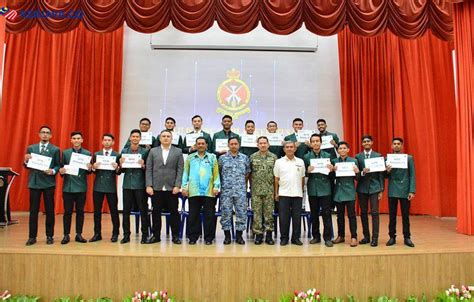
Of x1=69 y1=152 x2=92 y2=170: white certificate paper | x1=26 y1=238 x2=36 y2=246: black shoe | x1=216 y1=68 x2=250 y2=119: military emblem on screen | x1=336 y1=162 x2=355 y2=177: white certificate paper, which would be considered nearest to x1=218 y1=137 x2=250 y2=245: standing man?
x1=336 y1=162 x2=355 y2=177: white certificate paper

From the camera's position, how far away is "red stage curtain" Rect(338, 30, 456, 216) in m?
7.80

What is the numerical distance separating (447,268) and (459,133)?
2.51 m

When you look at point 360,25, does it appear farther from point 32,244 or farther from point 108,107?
point 32,244

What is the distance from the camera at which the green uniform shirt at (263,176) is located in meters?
4.87

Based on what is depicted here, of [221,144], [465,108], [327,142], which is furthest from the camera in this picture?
[465,108]

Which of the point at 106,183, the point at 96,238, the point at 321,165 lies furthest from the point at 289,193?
the point at 96,238

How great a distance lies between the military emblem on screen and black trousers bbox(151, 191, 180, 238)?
11.5 feet

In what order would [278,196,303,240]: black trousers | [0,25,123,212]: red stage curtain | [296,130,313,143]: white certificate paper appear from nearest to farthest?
[278,196,303,240]: black trousers → [296,130,313,143]: white certificate paper → [0,25,123,212]: red stage curtain

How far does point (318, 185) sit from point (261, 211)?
0.81 m

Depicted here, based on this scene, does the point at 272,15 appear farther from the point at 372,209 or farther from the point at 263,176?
the point at 372,209

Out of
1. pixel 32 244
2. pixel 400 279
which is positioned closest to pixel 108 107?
pixel 32 244

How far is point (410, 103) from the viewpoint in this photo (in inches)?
314

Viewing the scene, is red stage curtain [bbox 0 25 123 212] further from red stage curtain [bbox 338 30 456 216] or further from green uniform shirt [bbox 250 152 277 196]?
red stage curtain [bbox 338 30 456 216]

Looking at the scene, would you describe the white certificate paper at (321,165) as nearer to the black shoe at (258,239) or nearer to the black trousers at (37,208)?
the black shoe at (258,239)
